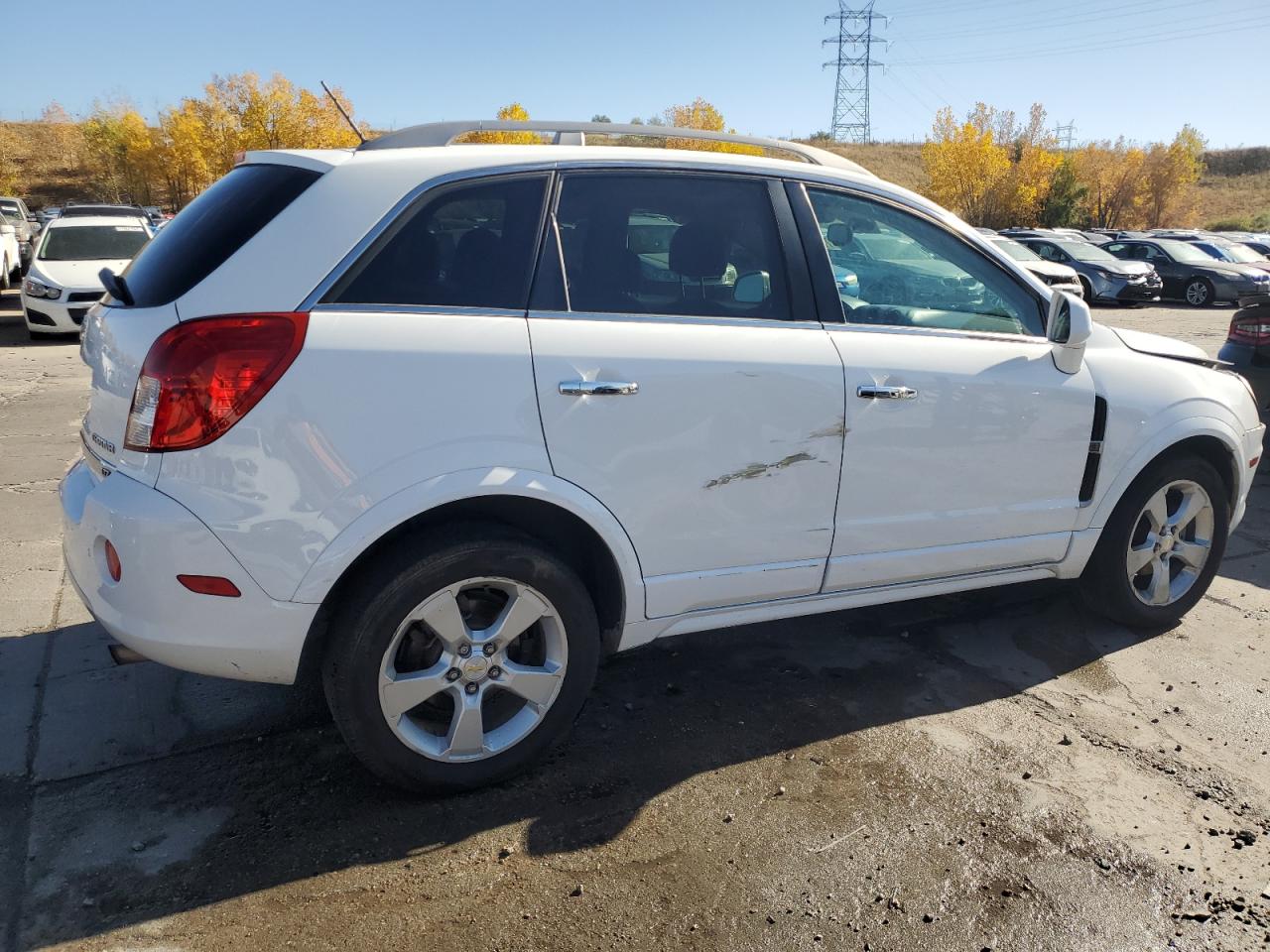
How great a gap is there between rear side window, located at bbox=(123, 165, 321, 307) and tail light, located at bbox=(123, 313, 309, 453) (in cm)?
20

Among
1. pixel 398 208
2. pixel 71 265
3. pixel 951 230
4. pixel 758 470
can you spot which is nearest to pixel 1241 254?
pixel 71 265

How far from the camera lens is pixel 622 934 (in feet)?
8.14

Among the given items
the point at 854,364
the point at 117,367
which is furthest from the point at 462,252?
the point at 854,364

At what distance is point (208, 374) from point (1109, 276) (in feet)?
78.7

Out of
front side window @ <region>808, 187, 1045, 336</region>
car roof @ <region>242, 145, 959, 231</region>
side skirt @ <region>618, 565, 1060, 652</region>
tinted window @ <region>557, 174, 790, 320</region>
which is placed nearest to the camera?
Result: car roof @ <region>242, 145, 959, 231</region>

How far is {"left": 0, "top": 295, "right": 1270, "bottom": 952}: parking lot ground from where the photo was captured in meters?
2.53

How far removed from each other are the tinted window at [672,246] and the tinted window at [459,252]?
0.15 m

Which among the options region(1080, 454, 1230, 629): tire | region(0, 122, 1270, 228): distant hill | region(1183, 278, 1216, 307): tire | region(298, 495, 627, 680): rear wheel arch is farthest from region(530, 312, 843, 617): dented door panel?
region(0, 122, 1270, 228): distant hill

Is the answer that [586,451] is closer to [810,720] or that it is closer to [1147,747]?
[810,720]

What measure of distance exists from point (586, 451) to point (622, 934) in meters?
1.31

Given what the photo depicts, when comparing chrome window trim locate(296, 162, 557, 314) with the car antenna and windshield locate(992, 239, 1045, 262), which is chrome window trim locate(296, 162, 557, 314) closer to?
the car antenna

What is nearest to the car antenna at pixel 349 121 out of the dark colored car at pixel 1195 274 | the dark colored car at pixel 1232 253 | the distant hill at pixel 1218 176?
the dark colored car at pixel 1195 274

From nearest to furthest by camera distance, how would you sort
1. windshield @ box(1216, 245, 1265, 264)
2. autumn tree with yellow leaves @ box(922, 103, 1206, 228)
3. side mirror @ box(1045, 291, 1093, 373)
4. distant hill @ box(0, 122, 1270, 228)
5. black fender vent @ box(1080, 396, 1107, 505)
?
side mirror @ box(1045, 291, 1093, 373) → black fender vent @ box(1080, 396, 1107, 505) → windshield @ box(1216, 245, 1265, 264) → autumn tree with yellow leaves @ box(922, 103, 1206, 228) → distant hill @ box(0, 122, 1270, 228)

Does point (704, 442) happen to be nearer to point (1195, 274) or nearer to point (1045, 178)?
point (1195, 274)
